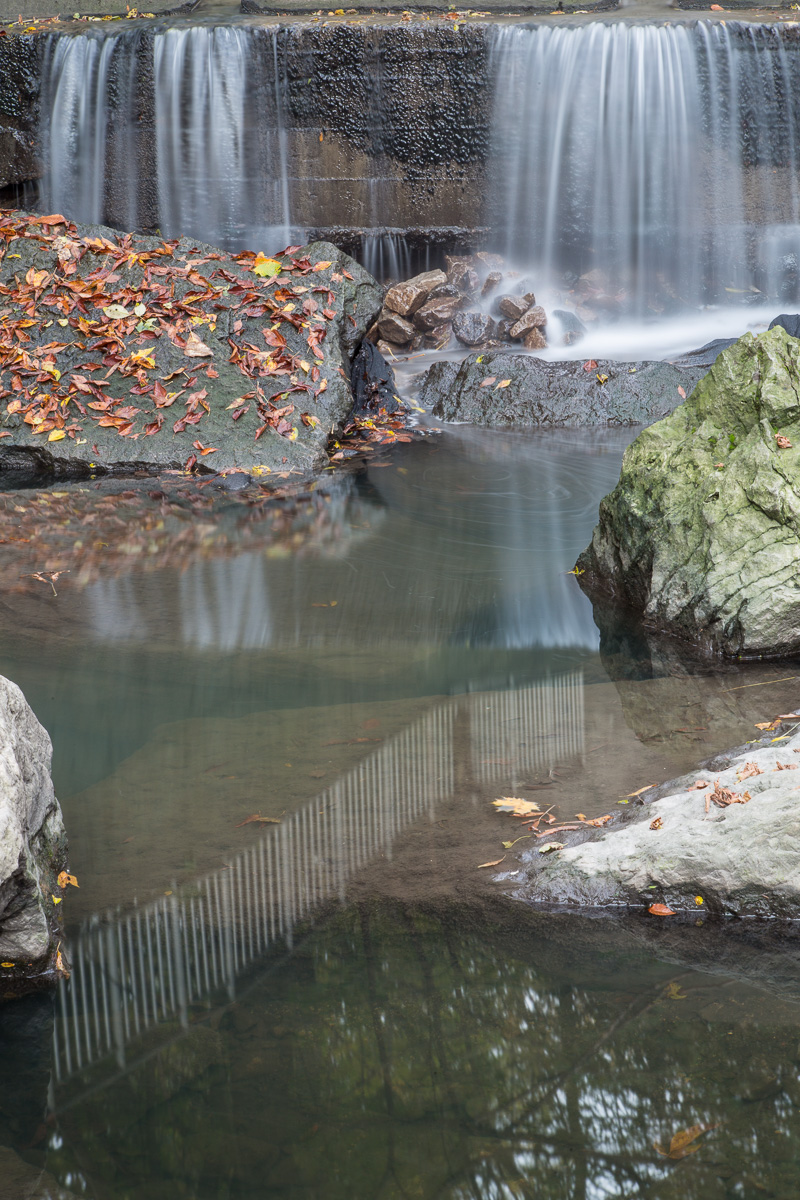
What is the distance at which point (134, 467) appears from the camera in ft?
24.7

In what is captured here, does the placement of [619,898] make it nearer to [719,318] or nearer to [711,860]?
[711,860]

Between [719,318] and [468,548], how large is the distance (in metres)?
7.78

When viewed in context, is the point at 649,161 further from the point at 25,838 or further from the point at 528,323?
the point at 25,838

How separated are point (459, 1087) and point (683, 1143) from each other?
46 centimetres

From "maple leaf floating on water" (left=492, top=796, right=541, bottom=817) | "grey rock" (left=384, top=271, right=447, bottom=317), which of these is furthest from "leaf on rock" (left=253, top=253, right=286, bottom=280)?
"maple leaf floating on water" (left=492, top=796, right=541, bottom=817)

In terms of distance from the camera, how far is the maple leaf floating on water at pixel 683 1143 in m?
1.93

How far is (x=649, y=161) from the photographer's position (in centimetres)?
1283

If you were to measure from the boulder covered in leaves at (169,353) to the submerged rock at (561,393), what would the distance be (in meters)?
1.17

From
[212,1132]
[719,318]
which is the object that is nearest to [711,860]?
[212,1132]

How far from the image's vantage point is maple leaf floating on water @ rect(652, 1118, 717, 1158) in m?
1.93

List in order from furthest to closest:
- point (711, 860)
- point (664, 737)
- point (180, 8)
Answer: point (180, 8) < point (664, 737) < point (711, 860)

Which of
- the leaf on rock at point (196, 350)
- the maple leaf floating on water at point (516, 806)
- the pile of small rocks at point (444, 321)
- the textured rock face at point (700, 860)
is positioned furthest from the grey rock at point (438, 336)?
the textured rock face at point (700, 860)

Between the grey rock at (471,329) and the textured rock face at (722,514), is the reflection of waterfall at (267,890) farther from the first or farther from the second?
the grey rock at (471,329)

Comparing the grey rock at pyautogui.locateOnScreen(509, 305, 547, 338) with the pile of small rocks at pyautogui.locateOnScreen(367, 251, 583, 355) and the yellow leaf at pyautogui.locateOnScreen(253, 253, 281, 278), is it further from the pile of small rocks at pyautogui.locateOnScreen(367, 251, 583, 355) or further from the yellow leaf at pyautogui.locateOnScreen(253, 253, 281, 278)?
the yellow leaf at pyautogui.locateOnScreen(253, 253, 281, 278)
